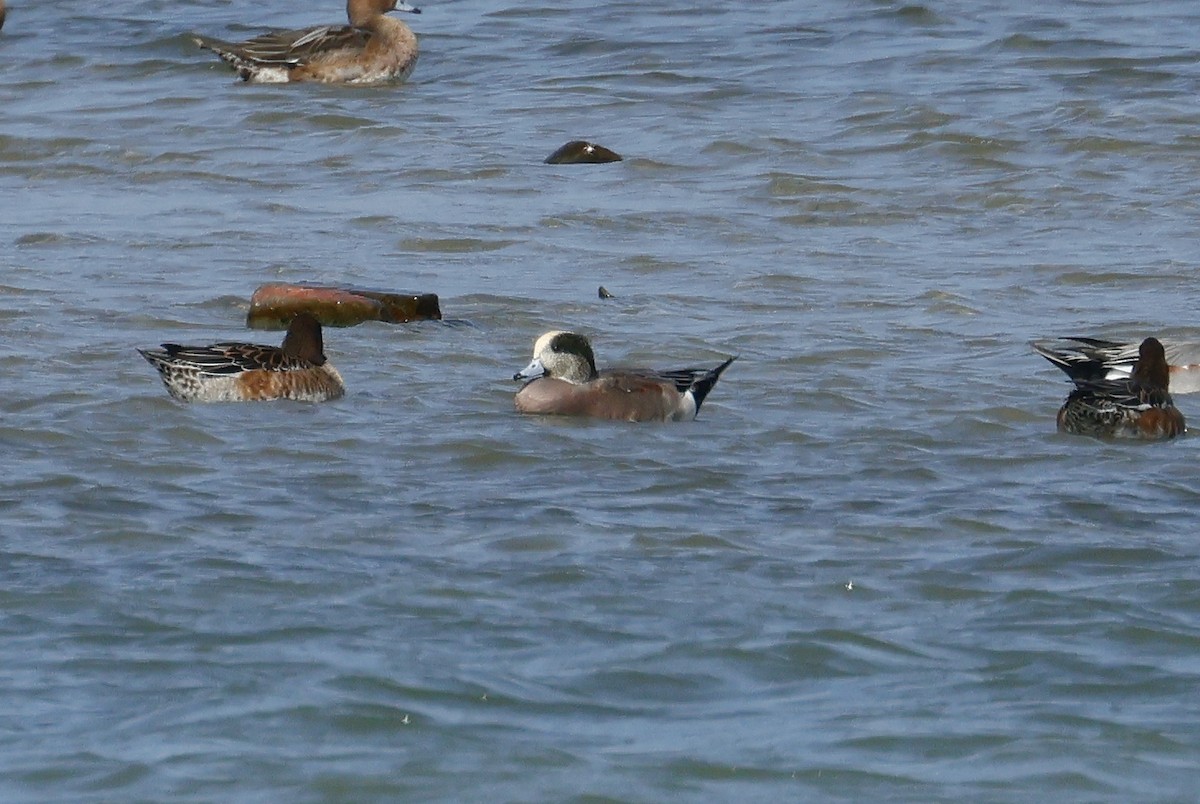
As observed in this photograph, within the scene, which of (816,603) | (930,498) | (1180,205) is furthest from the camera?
(1180,205)

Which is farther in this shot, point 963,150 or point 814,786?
point 963,150

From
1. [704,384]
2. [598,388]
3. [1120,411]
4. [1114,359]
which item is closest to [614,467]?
[598,388]

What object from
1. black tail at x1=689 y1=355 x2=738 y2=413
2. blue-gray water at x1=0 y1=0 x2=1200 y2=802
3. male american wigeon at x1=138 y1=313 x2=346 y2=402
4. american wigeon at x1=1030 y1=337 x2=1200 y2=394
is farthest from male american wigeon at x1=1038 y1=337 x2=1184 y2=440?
male american wigeon at x1=138 y1=313 x2=346 y2=402

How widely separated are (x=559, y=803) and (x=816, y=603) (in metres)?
1.56

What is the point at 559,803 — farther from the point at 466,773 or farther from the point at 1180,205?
the point at 1180,205

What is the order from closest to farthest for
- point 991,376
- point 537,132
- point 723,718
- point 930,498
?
point 723,718 < point 930,498 < point 991,376 < point 537,132

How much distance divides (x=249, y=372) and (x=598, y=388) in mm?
1512

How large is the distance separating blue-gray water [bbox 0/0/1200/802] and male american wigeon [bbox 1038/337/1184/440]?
10cm

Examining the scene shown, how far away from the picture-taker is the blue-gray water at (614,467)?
552 centimetres

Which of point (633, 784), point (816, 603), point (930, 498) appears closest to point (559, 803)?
point (633, 784)

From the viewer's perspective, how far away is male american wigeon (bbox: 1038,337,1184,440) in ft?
28.9

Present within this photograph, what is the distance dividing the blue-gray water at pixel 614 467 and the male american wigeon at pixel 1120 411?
0.10m

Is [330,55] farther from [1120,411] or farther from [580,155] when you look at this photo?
[1120,411]

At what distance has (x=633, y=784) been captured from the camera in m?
5.22
